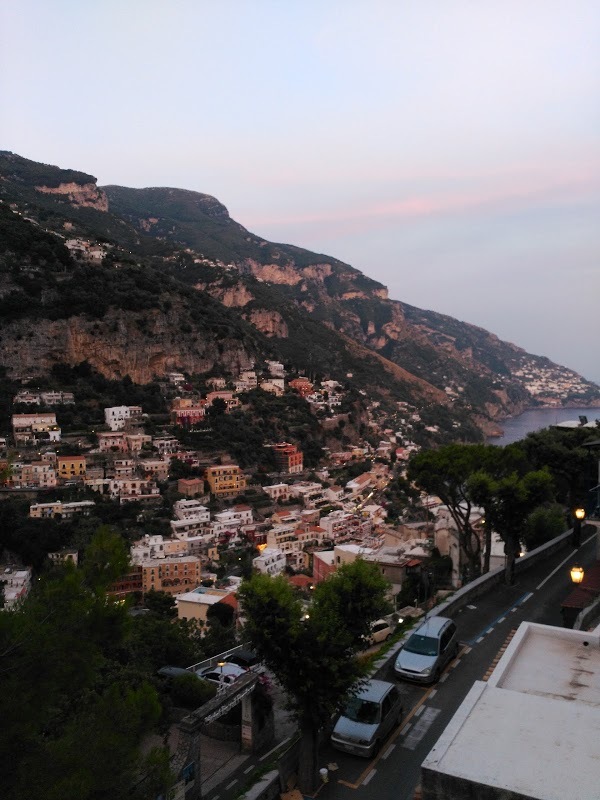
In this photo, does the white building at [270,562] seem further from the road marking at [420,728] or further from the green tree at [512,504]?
the road marking at [420,728]

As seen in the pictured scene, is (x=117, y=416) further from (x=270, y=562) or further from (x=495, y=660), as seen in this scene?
(x=495, y=660)

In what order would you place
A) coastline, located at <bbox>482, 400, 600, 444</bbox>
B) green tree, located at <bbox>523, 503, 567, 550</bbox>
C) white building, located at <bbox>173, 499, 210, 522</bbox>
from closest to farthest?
green tree, located at <bbox>523, 503, 567, 550</bbox> → white building, located at <bbox>173, 499, 210, 522</bbox> → coastline, located at <bbox>482, 400, 600, 444</bbox>

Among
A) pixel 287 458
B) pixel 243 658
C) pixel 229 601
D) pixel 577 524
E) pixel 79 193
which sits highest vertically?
pixel 79 193

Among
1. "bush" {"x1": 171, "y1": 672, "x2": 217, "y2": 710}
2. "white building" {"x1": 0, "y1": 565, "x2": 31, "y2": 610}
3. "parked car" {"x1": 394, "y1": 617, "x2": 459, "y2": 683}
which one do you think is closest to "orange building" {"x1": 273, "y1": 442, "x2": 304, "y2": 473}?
"white building" {"x1": 0, "y1": 565, "x2": 31, "y2": 610}

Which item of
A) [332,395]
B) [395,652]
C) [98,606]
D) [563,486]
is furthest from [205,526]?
[332,395]

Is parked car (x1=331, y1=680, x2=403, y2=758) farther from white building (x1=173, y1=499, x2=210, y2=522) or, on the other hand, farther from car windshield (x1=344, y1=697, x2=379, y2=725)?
white building (x1=173, y1=499, x2=210, y2=522)

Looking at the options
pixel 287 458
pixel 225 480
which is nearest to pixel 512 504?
pixel 225 480
